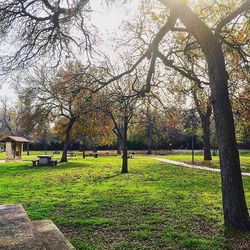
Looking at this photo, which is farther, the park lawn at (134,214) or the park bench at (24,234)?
the park lawn at (134,214)

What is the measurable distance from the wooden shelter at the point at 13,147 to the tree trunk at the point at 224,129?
3413 centimetres

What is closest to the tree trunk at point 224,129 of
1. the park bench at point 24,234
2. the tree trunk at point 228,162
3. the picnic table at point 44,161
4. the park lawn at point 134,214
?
the tree trunk at point 228,162

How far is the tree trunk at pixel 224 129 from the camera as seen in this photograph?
6.97 metres

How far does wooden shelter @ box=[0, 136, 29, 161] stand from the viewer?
127 feet

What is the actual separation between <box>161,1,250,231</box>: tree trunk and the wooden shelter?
34.1 meters

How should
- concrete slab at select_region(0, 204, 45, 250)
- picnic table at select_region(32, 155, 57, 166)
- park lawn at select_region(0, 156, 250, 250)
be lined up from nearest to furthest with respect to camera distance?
concrete slab at select_region(0, 204, 45, 250)
park lawn at select_region(0, 156, 250, 250)
picnic table at select_region(32, 155, 57, 166)

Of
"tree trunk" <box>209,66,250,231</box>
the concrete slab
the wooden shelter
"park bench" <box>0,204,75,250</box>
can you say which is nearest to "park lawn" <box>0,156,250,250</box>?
"tree trunk" <box>209,66,250,231</box>

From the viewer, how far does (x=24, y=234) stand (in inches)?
190

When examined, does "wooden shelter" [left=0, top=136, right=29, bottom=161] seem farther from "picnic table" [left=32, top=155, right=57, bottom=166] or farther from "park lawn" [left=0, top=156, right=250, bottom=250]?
"park lawn" [left=0, top=156, right=250, bottom=250]

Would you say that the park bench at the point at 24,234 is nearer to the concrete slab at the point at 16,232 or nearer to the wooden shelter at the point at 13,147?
the concrete slab at the point at 16,232

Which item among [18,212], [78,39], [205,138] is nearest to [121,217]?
[18,212]

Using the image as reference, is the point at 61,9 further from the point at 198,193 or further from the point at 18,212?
the point at 198,193

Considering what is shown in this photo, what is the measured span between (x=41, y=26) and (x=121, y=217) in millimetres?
Answer: 5629

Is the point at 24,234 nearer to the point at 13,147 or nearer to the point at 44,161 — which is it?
the point at 44,161
